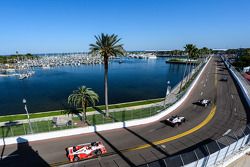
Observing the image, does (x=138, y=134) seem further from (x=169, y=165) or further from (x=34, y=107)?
(x=34, y=107)

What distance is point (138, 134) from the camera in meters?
24.5

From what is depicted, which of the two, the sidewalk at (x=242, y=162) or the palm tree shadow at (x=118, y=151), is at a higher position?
the palm tree shadow at (x=118, y=151)

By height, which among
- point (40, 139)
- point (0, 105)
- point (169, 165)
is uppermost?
point (169, 165)

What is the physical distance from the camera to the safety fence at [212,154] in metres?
14.3

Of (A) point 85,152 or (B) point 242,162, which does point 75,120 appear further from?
(B) point 242,162

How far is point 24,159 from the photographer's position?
19.2 meters

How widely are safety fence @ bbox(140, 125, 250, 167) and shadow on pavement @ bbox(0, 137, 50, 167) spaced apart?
453 inches

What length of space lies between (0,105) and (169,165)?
2462 inches

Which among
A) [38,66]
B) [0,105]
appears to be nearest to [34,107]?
[0,105]

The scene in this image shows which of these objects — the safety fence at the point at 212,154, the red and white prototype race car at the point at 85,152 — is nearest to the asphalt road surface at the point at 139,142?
the red and white prototype race car at the point at 85,152

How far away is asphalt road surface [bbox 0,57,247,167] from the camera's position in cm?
1866

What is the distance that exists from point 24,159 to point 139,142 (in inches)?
518

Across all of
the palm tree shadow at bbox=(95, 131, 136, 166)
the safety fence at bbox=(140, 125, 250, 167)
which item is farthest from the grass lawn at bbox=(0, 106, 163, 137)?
the safety fence at bbox=(140, 125, 250, 167)

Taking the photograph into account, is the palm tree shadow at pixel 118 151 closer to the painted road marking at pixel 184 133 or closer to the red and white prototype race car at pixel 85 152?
the painted road marking at pixel 184 133
